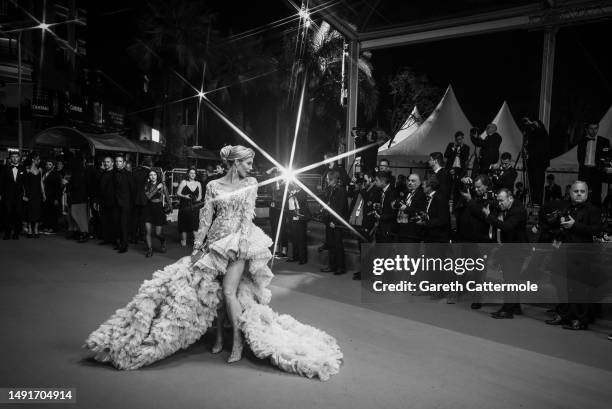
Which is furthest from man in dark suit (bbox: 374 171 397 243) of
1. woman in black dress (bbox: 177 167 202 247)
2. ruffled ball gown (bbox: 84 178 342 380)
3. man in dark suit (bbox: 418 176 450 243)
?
woman in black dress (bbox: 177 167 202 247)

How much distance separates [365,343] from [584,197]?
344 cm

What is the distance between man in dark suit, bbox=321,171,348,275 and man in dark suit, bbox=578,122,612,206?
16.2 ft

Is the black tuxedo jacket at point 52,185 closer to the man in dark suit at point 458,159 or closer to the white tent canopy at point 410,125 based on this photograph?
the man in dark suit at point 458,159

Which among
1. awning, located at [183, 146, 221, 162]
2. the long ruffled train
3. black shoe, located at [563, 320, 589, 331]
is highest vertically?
awning, located at [183, 146, 221, 162]

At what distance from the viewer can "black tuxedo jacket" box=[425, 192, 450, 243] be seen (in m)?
7.26

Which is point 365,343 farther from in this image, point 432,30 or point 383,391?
point 432,30

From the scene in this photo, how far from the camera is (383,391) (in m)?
3.91

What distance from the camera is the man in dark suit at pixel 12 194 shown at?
37.4 ft

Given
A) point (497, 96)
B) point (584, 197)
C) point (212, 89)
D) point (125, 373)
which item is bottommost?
point (125, 373)

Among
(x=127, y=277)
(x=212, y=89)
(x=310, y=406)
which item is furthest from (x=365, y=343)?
(x=212, y=89)

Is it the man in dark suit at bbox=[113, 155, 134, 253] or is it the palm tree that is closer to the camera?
the man in dark suit at bbox=[113, 155, 134, 253]

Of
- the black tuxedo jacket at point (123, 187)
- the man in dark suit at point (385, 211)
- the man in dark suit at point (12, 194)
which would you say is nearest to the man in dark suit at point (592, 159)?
the man in dark suit at point (385, 211)

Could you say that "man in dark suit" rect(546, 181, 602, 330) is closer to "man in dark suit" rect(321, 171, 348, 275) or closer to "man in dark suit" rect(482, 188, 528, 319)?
"man in dark suit" rect(482, 188, 528, 319)

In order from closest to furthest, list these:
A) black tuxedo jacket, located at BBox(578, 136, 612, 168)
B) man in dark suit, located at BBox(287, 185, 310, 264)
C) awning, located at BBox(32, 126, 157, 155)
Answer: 1. black tuxedo jacket, located at BBox(578, 136, 612, 168)
2. man in dark suit, located at BBox(287, 185, 310, 264)
3. awning, located at BBox(32, 126, 157, 155)
